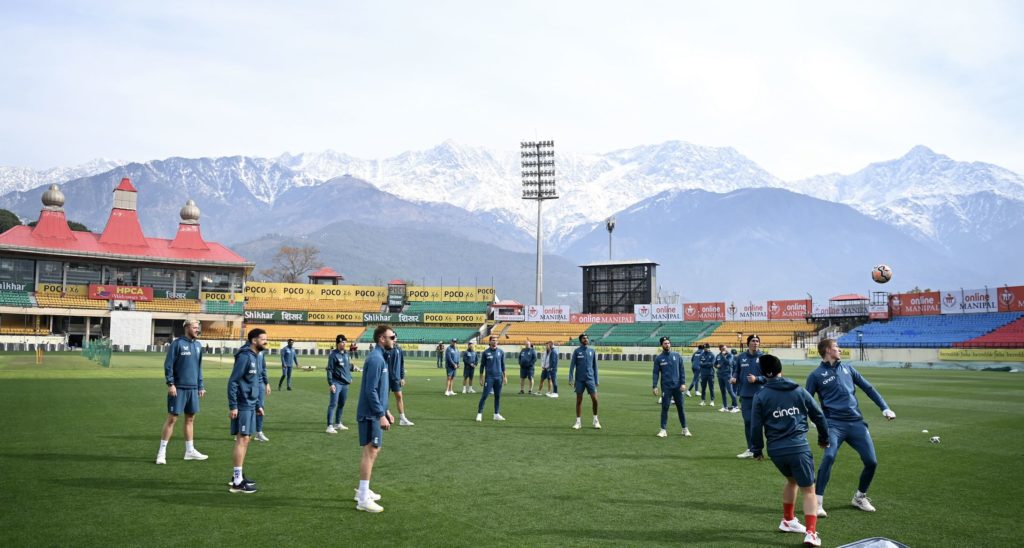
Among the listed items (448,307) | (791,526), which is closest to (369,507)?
(791,526)

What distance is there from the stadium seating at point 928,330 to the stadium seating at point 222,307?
63531 mm

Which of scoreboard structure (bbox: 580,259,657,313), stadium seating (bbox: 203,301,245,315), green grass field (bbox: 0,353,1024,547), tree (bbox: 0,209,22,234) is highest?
tree (bbox: 0,209,22,234)

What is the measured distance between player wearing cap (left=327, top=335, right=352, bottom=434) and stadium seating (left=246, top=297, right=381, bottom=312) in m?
75.2

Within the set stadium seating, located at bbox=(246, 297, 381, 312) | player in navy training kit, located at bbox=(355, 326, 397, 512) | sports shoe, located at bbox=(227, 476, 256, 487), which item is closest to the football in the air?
player in navy training kit, located at bbox=(355, 326, 397, 512)

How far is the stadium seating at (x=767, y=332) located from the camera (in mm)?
66125

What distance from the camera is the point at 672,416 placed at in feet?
64.7

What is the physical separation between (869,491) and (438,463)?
265 inches

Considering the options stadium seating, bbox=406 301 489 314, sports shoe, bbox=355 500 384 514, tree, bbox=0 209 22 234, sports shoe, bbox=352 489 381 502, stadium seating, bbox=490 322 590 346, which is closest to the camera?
sports shoe, bbox=355 500 384 514

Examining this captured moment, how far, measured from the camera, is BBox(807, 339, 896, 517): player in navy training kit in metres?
9.02

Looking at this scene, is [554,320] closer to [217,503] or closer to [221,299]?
[221,299]

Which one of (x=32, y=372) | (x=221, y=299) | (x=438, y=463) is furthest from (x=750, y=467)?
(x=221, y=299)

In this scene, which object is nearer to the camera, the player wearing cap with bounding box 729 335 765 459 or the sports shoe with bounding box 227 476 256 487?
the sports shoe with bounding box 227 476 256 487

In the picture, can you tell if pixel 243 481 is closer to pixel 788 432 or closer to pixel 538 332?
pixel 788 432

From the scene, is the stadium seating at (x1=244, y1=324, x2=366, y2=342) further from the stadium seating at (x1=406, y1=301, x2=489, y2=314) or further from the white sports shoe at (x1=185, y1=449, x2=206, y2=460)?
the white sports shoe at (x1=185, y1=449, x2=206, y2=460)
